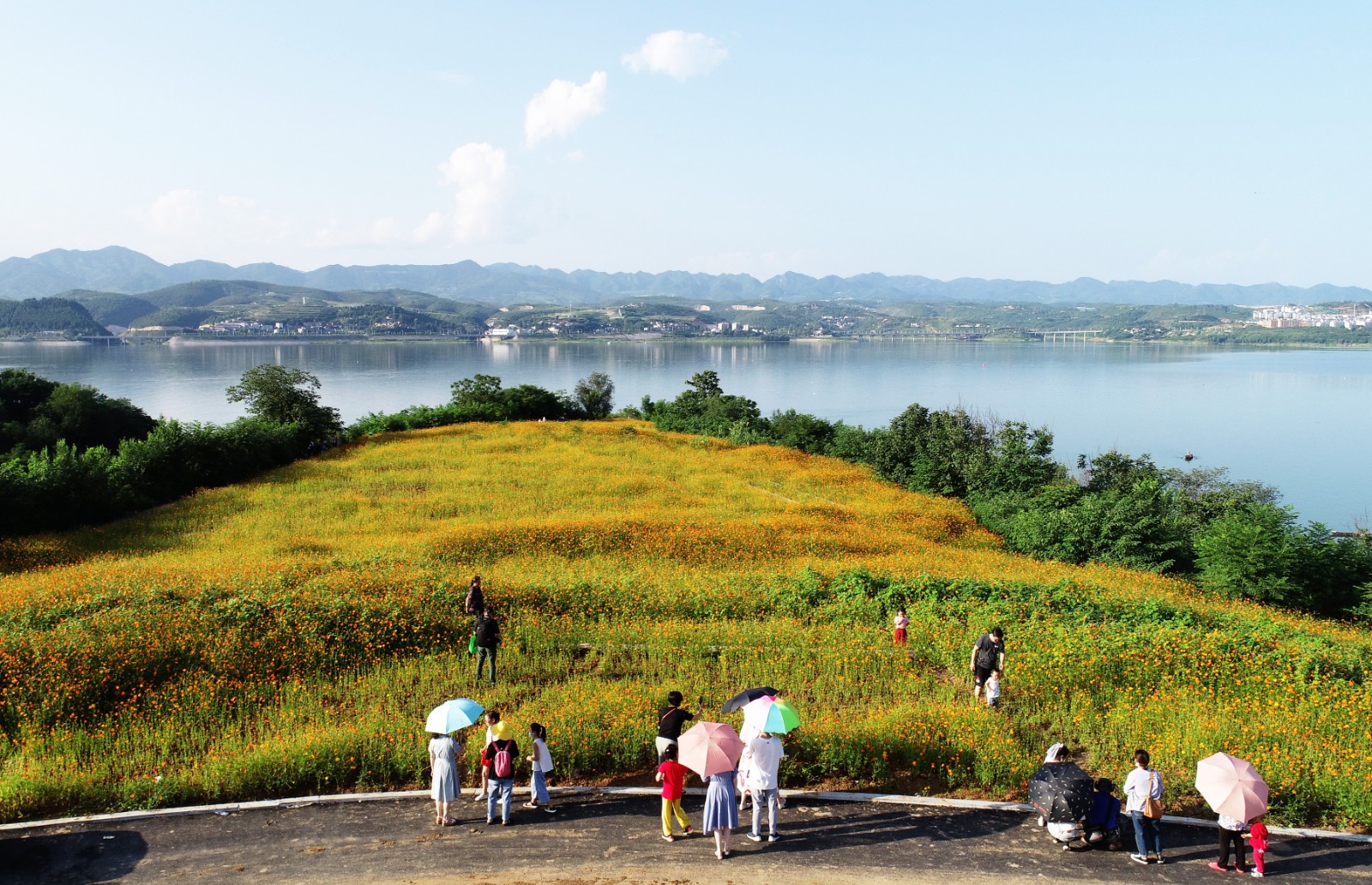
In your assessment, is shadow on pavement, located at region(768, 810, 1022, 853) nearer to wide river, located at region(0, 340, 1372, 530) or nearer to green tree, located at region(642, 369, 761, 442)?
green tree, located at region(642, 369, 761, 442)

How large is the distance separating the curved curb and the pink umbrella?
159 centimetres

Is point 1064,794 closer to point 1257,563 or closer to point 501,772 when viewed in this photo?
point 501,772

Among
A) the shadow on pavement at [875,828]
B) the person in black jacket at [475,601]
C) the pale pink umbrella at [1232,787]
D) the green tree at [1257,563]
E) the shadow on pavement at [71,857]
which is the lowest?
the green tree at [1257,563]

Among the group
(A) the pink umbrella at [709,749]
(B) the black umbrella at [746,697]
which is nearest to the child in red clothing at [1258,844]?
(B) the black umbrella at [746,697]

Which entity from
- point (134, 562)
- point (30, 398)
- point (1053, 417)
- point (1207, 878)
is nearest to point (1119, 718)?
→ point (1207, 878)

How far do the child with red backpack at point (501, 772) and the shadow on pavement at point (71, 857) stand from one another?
13.5 feet

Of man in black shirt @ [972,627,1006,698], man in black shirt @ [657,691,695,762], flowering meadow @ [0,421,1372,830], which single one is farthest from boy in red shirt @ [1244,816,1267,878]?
man in black shirt @ [657,691,695,762]

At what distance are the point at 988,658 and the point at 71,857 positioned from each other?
13.3m

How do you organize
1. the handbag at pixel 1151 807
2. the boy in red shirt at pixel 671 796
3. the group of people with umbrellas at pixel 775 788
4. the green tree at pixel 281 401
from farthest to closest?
the green tree at pixel 281 401 → the boy in red shirt at pixel 671 796 → the handbag at pixel 1151 807 → the group of people with umbrellas at pixel 775 788

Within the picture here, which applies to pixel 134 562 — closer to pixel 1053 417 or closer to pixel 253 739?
pixel 253 739

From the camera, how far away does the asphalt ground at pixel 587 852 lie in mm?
9102

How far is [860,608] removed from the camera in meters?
18.7

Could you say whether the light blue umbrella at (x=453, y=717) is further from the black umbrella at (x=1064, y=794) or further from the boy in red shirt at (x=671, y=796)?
the black umbrella at (x=1064, y=794)

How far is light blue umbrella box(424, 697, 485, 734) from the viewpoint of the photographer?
10.2 meters
